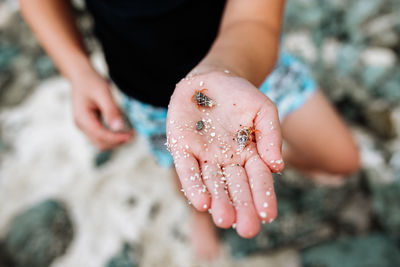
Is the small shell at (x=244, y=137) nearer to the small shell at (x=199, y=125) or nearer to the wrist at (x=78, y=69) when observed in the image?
the small shell at (x=199, y=125)

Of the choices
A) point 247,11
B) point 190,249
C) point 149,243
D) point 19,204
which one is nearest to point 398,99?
point 247,11

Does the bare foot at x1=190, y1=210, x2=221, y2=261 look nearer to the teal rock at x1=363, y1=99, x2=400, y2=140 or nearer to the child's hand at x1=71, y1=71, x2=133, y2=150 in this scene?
the child's hand at x1=71, y1=71, x2=133, y2=150

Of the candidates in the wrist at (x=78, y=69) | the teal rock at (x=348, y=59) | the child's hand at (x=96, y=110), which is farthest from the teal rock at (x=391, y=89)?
the wrist at (x=78, y=69)

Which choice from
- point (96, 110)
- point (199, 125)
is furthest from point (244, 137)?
point (96, 110)

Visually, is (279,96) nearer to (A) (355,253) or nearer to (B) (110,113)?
(B) (110,113)

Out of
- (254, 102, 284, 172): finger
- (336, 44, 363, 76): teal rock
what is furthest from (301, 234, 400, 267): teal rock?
(336, 44, 363, 76): teal rock

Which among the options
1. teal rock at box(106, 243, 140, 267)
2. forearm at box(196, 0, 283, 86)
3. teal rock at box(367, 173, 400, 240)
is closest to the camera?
forearm at box(196, 0, 283, 86)

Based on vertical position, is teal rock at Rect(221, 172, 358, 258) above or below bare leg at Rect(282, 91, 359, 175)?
below
